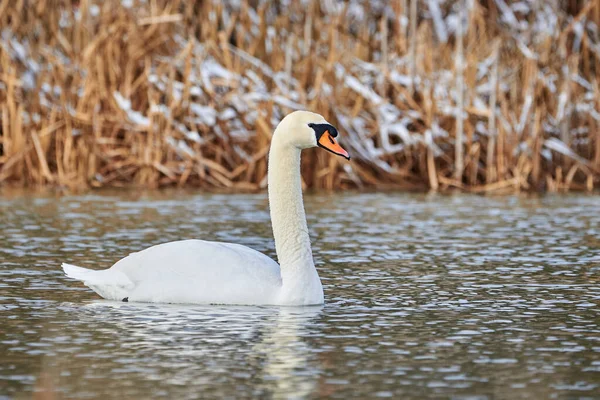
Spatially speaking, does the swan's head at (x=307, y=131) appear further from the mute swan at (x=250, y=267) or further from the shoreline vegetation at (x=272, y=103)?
the shoreline vegetation at (x=272, y=103)

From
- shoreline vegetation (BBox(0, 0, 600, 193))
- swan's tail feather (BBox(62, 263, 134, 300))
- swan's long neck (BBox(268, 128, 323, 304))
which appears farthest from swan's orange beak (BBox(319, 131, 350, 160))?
shoreline vegetation (BBox(0, 0, 600, 193))

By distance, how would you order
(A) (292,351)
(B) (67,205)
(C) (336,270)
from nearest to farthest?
1. (A) (292,351)
2. (C) (336,270)
3. (B) (67,205)

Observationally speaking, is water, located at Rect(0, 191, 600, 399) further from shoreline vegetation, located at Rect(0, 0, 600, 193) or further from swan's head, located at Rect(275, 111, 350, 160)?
shoreline vegetation, located at Rect(0, 0, 600, 193)

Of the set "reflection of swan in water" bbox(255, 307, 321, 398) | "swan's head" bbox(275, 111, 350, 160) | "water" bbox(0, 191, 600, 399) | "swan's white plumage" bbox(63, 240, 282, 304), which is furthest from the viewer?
"swan's head" bbox(275, 111, 350, 160)

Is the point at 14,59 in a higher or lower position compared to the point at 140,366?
higher

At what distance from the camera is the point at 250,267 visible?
335 inches

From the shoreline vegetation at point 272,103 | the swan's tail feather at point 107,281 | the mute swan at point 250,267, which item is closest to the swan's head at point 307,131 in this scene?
the mute swan at point 250,267

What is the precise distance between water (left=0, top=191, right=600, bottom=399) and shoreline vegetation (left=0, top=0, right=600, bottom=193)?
147 inches

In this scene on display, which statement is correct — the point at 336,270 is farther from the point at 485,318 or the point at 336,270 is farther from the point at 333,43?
the point at 333,43

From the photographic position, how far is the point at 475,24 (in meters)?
20.1

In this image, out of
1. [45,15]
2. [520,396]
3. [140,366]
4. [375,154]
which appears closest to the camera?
[520,396]

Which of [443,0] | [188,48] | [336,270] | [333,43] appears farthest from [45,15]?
[336,270]

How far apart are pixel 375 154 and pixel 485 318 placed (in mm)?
10048

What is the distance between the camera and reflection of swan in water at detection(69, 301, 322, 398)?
6.19m
